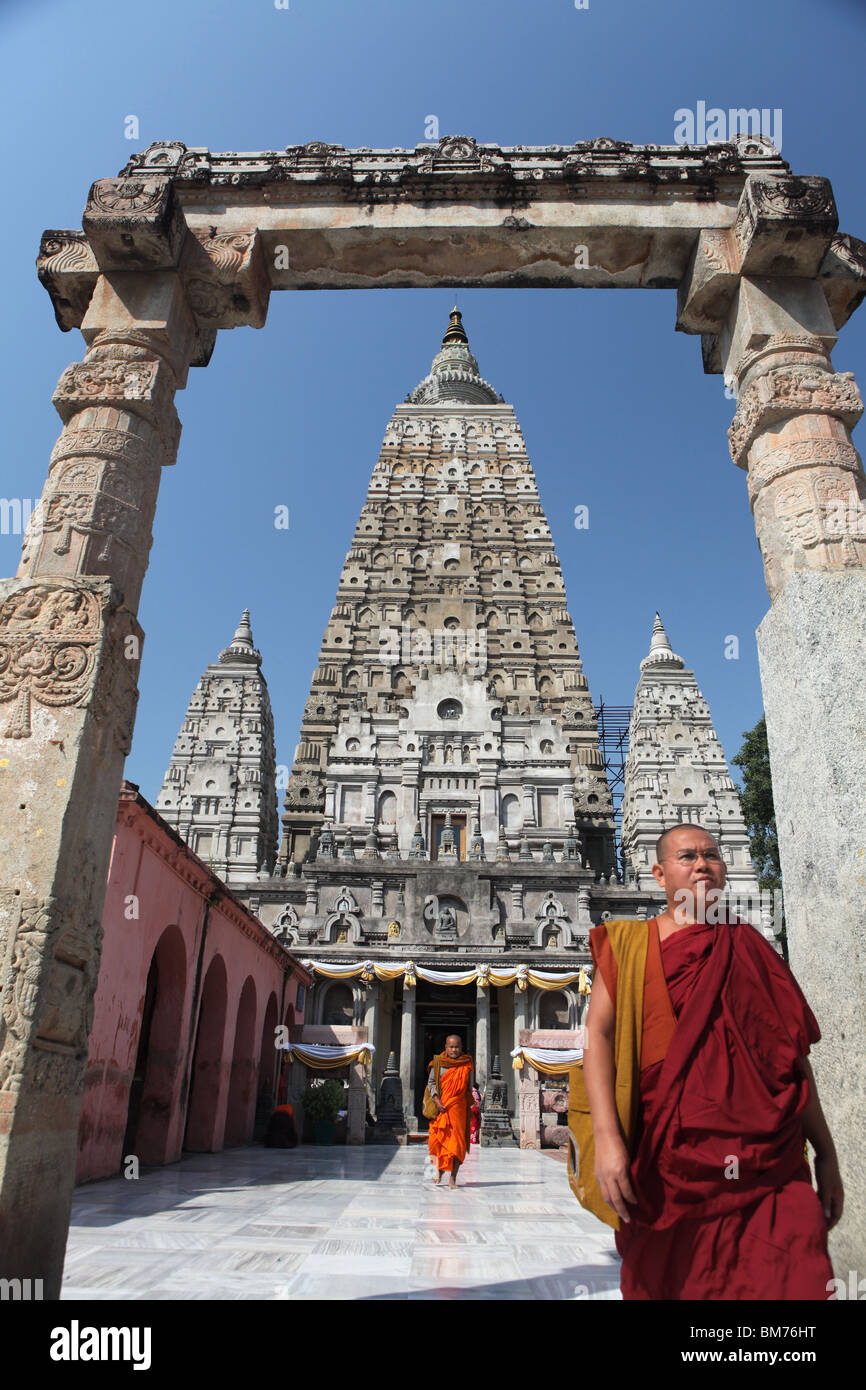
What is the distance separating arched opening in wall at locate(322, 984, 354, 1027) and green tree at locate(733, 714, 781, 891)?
17.6m

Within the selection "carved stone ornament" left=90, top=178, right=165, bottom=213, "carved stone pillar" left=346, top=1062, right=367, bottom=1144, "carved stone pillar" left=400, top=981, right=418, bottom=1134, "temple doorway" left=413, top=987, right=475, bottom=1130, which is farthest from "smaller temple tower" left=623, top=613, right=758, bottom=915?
"carved stone ornament" left=90, top=178, right=165, bottom=213

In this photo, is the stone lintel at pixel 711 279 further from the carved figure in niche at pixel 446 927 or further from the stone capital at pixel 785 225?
the carved figure in niche at pixel 446 927

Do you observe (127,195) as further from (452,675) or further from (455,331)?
(455,331)

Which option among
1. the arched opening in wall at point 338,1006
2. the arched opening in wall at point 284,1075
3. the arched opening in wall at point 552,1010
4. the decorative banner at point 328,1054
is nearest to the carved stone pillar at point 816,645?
the decorative banner at point 328,1054

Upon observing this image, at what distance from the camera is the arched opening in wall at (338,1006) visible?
81.3 ft

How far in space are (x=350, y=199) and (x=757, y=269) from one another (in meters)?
2.46

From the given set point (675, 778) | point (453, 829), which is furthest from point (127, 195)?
point (675, 778)

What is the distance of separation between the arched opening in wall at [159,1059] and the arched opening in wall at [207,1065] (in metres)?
1.43

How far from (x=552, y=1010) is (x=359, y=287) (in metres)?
23.1

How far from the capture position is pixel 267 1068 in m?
18.6

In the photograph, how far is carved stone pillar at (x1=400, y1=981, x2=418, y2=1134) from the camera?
21880mm

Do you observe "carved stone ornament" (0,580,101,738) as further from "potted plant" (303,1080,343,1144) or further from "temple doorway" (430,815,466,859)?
"temple doorway" (430,815,466,859)

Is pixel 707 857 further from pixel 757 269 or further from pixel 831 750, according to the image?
pixel 757 269

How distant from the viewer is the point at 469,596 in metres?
41.8
